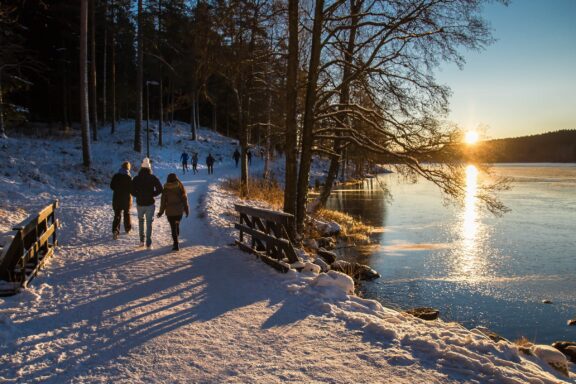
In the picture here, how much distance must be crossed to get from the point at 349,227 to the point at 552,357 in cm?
1345

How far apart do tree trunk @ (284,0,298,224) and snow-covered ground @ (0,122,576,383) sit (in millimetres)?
2351

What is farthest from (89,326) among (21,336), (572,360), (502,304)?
(502,304)

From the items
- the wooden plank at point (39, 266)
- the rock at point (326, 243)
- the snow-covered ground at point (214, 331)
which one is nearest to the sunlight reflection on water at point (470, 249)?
the rock at point (326, 243)

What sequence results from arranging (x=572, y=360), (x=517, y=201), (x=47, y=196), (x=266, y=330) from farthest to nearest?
(x=517, y=201) < (x=47, y=196) < (x=572, y=360) < (x=266, y=330)

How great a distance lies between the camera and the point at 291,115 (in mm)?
11297

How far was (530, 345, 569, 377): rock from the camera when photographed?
573 cm

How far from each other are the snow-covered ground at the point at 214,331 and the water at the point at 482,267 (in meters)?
3.83

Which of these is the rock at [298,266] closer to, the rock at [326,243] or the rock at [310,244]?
the rock at [310,244]

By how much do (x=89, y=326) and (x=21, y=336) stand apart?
2.46ft

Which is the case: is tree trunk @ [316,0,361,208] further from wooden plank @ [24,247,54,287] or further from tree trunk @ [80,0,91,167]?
tree trunk @ [80,0,91,167]

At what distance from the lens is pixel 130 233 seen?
38.7ft

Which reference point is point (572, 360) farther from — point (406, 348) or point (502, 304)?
point (406, 348)

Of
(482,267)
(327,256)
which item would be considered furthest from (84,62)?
(482,267)

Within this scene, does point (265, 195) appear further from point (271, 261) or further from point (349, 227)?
point (271, 261)
